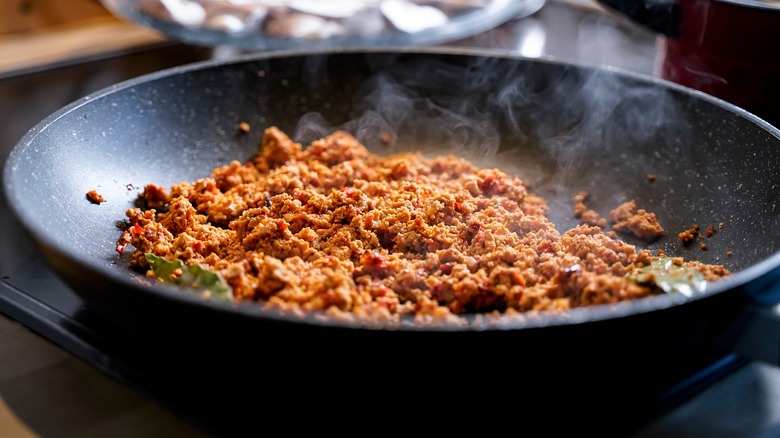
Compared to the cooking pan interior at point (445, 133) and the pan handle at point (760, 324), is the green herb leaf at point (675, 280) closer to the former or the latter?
the pan handle at point (760, 324)

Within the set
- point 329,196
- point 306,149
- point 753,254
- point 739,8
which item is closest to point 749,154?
point 753,254

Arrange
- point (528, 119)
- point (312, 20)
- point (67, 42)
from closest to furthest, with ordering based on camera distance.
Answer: point (528, 119) → point (312, 20) → point (67, 42)

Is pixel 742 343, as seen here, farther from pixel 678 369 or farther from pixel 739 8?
pixel 739 8

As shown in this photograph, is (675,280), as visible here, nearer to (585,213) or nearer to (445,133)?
(585,213)

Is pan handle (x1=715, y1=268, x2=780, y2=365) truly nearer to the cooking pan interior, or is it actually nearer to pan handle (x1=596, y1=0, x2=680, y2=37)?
the cooking pan interior

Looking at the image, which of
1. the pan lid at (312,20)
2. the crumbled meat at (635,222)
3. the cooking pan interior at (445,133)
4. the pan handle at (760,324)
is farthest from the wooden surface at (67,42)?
the pan handle at (760,324)

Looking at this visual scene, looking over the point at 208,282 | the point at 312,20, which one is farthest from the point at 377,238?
the point at 312,20
